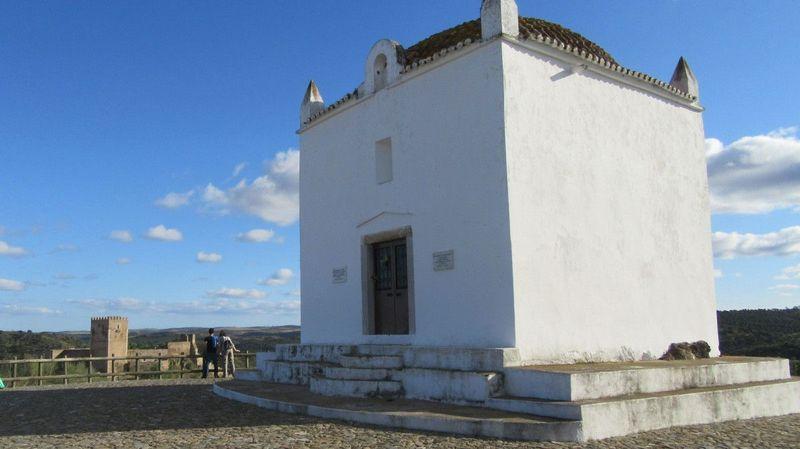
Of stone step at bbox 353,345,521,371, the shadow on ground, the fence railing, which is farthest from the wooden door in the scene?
the fence railing

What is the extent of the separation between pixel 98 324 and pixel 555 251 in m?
28.8

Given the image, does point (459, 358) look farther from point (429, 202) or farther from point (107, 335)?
point (107, 335)

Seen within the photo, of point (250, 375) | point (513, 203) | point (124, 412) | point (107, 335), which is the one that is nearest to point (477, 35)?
point (513, 203)

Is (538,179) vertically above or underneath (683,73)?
underneath

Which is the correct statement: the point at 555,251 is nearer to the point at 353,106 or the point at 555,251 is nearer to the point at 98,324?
the point at 353,106

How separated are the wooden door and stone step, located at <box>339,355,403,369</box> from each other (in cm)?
95

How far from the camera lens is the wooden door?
1105cm

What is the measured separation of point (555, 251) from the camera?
972 centimetres

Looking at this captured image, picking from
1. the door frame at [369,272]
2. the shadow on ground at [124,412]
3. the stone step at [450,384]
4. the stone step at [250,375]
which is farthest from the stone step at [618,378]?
the stone step at [250,375]

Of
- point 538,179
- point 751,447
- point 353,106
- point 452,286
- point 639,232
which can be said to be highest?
point 353,106

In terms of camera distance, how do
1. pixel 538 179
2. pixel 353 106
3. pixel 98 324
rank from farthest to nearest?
pixel 98 324 < pixel 353 106 < pixel 538 179

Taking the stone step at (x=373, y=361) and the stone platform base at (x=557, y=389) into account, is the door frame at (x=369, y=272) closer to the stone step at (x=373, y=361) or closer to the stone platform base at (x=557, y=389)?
the stone platform base at (x=557, y=389)

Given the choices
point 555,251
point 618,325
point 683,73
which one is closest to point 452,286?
point 555,251

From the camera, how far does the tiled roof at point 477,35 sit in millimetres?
11229
